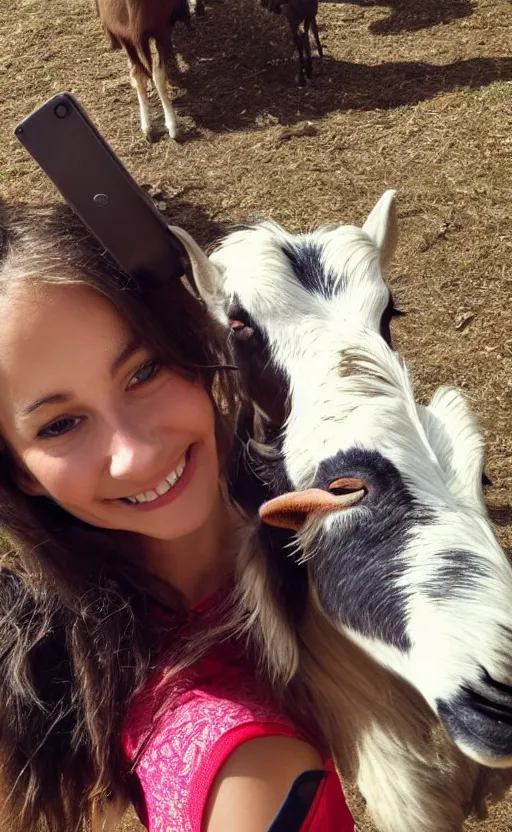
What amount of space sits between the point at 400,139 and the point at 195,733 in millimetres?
5632

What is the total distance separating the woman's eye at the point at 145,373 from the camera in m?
1.48

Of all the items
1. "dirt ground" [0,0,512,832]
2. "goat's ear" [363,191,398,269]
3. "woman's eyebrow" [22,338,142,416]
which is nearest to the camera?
"woman's eyebrow" [22,338,142,416]

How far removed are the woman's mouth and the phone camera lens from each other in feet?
2.20

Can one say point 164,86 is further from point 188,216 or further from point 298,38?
point 188,216

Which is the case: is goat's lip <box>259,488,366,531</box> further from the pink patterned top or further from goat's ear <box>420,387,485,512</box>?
the pink patterned top

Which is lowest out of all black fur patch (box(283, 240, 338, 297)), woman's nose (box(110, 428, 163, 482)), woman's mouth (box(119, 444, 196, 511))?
black fur patch (box(283, 240, 338, 297))

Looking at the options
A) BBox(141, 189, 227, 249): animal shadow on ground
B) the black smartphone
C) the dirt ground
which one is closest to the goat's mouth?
the black smartphone

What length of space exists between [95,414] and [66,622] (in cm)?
51

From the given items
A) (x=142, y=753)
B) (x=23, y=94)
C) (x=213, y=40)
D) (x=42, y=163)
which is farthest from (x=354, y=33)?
(x=142, y=753)

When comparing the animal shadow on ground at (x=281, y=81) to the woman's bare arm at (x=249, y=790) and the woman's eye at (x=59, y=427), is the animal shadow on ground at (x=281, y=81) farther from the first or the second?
the woman's bare arm at (x=249, y=790)

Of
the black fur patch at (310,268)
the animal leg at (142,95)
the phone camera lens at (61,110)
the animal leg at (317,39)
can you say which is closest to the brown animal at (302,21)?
the animal leg at (317,39)

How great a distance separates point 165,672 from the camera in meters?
1.46

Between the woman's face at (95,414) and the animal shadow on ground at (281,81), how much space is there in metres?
5.59

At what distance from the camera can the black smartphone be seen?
4.31 ft
